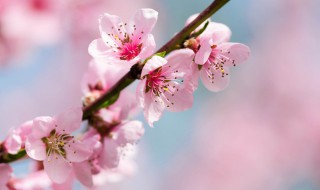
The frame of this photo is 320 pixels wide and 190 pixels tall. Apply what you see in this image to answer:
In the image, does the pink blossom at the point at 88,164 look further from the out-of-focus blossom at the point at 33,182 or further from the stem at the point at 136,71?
the out-of-focus blossom at the point at 33,182

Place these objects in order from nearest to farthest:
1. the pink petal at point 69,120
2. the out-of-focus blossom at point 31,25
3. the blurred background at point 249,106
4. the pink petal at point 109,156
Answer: the pink petal at point 69,120 < the pink petal at point 109,156 < the out-of-focus blossom at point 31,25 < the blurred background at point 249,106

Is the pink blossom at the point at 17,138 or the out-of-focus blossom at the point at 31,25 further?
the out-of-focus blossom at the point at 31,25

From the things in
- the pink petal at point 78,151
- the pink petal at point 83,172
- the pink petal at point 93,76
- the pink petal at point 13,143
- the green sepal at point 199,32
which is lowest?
the pink petal at point 13,143

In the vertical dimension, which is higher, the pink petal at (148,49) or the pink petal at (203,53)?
the pink petal at (203,53)

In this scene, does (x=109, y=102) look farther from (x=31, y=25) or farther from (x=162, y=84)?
(x=31, y=25)

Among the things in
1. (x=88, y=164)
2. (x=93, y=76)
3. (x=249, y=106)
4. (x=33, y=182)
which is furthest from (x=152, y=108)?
(x=249, y=106)

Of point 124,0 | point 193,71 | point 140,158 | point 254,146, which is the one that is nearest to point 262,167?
point 254,146

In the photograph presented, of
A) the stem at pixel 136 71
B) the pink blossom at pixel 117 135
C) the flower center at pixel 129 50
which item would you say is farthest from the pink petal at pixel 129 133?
the flower center at pixel 129 50

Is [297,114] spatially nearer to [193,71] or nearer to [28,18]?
[28,18]
